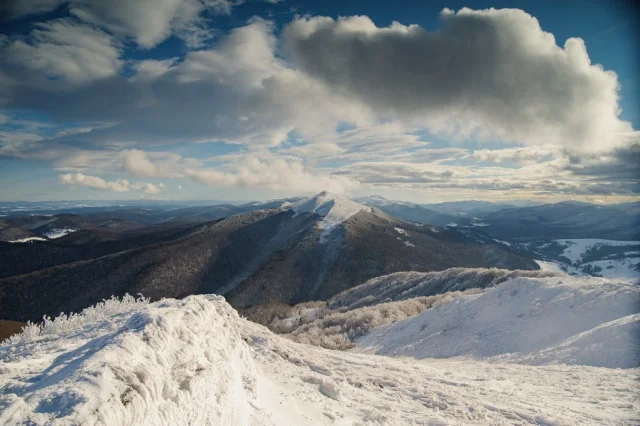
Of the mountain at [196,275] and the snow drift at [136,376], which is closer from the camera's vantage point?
the snow drift at [136,376]

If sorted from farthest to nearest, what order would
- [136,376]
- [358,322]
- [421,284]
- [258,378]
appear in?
[421,284], [358,322], [258,378], [136,376]

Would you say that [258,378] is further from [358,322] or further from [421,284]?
[421,284]

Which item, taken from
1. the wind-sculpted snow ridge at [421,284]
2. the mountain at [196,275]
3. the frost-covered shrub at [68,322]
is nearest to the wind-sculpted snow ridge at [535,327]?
the wind-sculpted snow ridge at [421,284]

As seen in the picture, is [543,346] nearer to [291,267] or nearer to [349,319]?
[349,319]

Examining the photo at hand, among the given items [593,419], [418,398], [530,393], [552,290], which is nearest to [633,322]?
[552,290]

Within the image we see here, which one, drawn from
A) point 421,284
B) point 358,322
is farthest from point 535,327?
point 421,284

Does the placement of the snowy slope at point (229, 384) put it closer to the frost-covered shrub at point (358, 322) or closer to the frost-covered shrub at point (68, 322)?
the frost-covered shrub at point (68, 322)
